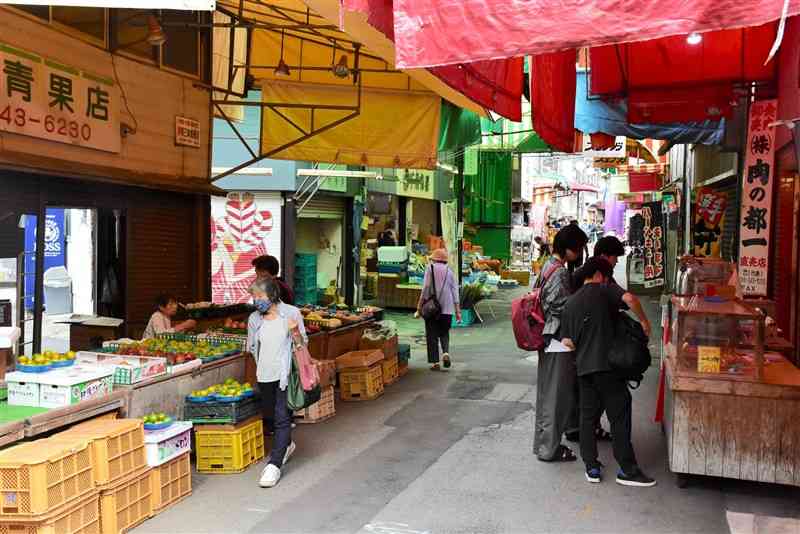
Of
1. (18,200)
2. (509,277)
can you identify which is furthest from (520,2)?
(509,277)

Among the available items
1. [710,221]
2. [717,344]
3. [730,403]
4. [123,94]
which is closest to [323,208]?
[710,221]

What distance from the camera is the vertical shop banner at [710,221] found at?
44.2 ft

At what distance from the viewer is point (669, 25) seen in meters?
3.65

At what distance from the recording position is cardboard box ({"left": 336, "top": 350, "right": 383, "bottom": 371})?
34.0 ft

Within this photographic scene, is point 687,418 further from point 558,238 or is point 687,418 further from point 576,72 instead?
point 576,72

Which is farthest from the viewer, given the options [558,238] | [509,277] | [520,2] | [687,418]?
[509,277]

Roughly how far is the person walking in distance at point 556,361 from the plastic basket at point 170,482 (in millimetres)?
3404

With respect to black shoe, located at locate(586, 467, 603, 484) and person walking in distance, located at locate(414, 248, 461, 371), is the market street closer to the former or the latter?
black shoe, located at locate(586, 467, 603, 484)

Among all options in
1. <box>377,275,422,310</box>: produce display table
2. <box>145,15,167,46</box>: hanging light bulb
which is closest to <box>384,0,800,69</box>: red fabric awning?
<box>145,15,167,46</box>: hanging light bulb

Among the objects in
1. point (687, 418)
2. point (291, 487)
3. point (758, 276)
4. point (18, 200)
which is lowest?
point (291, 487)

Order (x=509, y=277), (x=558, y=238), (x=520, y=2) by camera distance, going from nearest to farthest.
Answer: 1. (x=520, y=2)
2. (x=558, y=238)
3. (x=509, y=277)

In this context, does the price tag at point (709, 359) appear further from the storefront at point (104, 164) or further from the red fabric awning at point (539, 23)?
the storefront at point (104, 164)

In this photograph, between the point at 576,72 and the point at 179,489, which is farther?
the point at 576,72

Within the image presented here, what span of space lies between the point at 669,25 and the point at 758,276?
6.21 metres
